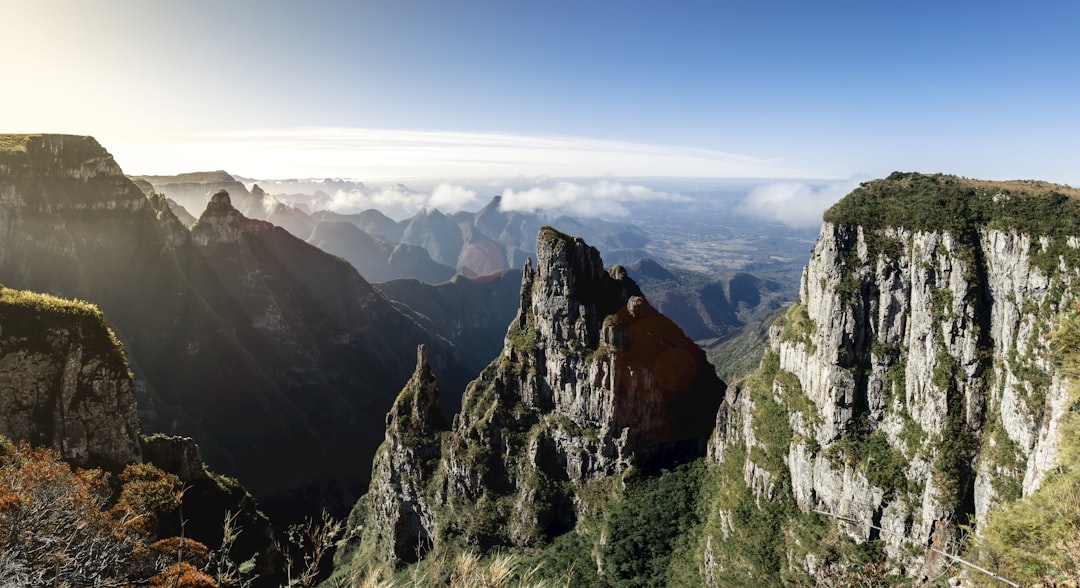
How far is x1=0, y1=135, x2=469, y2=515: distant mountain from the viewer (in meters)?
110

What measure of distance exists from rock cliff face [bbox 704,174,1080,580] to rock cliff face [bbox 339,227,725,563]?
1699cm

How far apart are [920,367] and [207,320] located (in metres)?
155

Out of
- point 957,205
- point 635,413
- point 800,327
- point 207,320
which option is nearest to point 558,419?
point 635,413

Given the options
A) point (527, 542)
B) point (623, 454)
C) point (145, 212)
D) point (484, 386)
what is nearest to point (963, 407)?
point (623, 454)

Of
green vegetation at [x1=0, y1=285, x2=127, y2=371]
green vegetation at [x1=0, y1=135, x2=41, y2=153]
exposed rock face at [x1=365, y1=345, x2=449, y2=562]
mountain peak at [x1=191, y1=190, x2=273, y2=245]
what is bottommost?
exposed rock face at [x1=365, y1=345, x2=449, y2=562]

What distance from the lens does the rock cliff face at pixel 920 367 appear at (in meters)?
45.2

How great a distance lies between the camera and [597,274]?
8575 cm

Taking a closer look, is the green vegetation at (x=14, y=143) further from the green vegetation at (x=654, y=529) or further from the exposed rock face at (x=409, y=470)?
the green vegetation at (x=654, y=529)

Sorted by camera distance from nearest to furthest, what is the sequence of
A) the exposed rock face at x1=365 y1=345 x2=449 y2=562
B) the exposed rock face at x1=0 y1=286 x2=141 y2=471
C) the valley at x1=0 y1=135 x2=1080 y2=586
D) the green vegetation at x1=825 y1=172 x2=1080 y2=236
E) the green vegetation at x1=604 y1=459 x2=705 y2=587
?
1. the valley at x1=0 y1=135 x2=1080 y2=586
2. the green vegetation at x1=825 y1=172 x2=1080 y2=236
3. the exposed rock face at x1=0 y1=286 x2=141 y2=471
4. the green vegetation at x1=604 y1=459 x2=705 y2=587
5. the exposed rock face at x1=365 y1=345 x2=449 y2=562

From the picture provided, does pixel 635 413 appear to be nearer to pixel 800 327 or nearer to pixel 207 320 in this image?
pixel 800 327

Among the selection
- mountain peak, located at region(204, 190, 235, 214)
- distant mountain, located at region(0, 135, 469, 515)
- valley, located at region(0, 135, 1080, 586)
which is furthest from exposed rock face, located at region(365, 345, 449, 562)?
mountain peak, located at region(204, 190, 235, 214)

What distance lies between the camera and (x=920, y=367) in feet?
175

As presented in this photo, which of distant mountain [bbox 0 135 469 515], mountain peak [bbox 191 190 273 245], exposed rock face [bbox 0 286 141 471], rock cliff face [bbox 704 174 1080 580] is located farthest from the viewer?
mountain peak [bbox 191 190 273 245]

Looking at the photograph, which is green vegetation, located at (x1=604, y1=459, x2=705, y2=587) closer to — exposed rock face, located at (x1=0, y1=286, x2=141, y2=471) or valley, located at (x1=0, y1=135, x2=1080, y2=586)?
valley, located at (x1=0, y1=135, x2=1080, y2=586)
